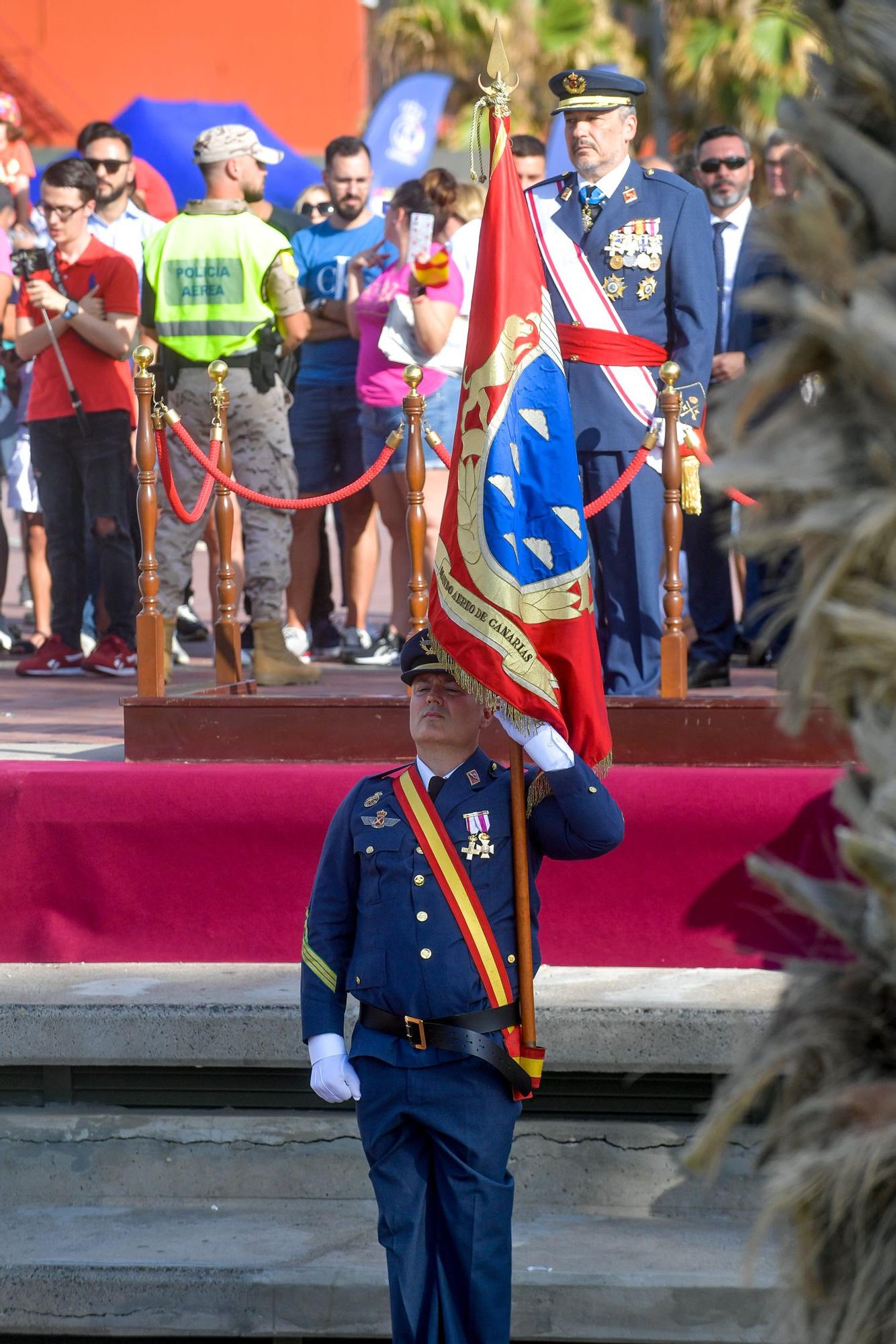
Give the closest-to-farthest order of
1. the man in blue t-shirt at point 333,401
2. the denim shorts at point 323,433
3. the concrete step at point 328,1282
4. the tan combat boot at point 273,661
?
1. the concrete step at point 328,1282
2. the tan combat boot at point 273,661
3. the man in blue t-shirt at point 333,401
4. the denim shorts at point 323,433

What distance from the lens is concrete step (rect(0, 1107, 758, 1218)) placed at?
Answer: 4.09 metres

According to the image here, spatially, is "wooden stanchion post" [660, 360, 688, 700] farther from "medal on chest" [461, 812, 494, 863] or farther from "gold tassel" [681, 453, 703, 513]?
"medal on chest" [461, 812, 494, 863]

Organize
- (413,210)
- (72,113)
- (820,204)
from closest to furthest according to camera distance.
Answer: (820,204), (413,210), (72,113)

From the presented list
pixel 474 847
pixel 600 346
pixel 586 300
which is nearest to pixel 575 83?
pixel 586 300

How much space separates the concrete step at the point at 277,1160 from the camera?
409 centimetres

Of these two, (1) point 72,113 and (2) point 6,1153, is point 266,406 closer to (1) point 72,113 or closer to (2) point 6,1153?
(2) point 6,1153

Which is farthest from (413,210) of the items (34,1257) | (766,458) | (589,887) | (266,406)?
(766,458)

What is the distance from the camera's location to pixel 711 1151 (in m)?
1.62

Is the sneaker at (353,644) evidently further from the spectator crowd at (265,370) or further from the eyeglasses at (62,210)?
the eyeglasses at (62,210)

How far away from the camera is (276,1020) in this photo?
408 cm

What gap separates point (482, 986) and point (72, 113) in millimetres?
22503

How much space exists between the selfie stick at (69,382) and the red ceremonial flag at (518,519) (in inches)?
158

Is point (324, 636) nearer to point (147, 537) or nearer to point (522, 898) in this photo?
point (147, 537)

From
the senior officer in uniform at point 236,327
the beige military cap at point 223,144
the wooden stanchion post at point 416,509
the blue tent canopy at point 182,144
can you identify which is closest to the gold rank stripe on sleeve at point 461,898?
the wooden stanchion post at point 416,509
